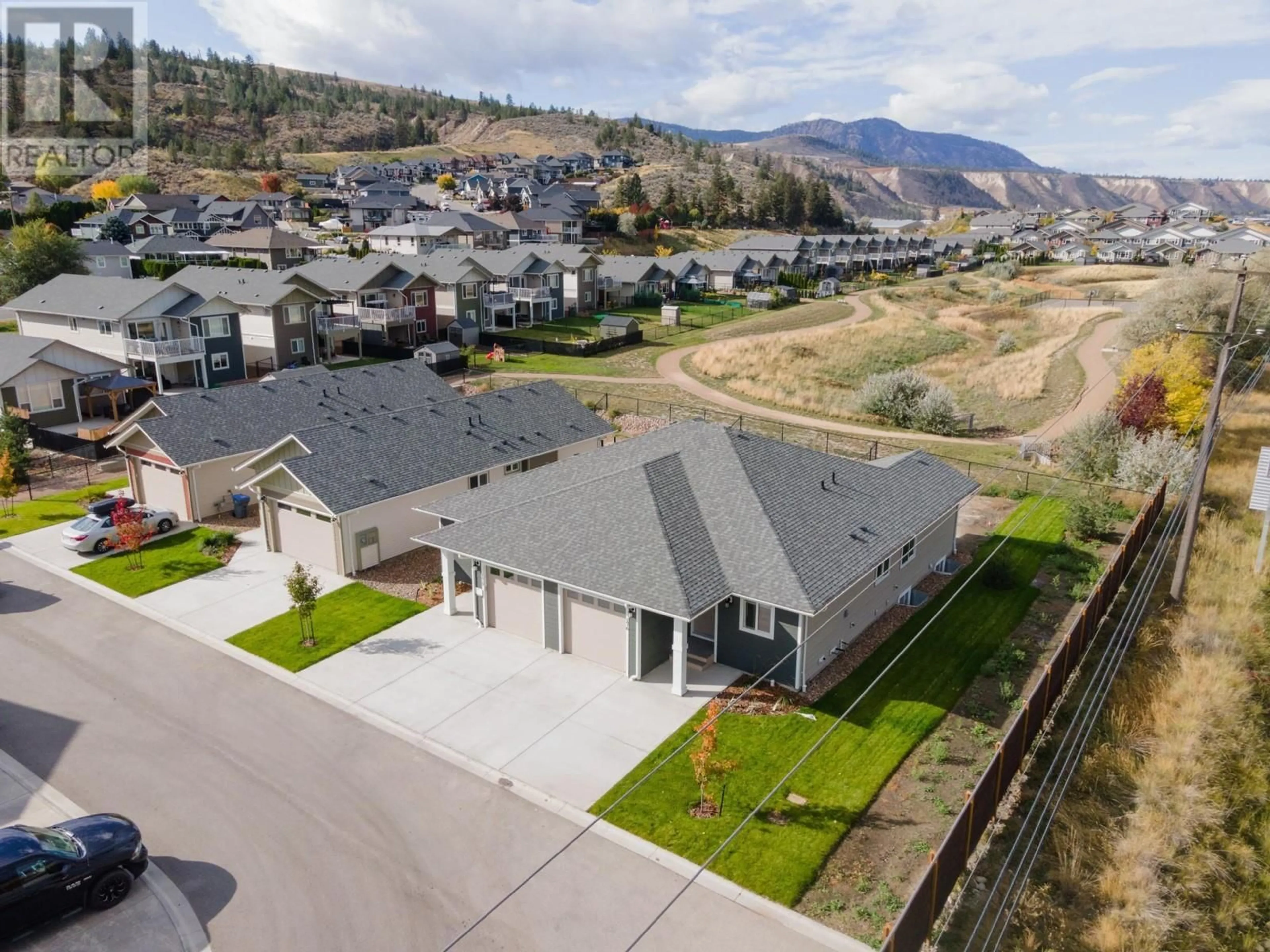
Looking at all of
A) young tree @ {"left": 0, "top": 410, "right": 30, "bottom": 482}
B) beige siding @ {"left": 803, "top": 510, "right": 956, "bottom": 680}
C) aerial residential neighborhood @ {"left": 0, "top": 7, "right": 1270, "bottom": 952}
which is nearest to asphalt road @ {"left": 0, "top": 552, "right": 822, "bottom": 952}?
aerial residential neighborhood @ {"left": 0, "top": 7, "right": 1270, "bottom": 952}

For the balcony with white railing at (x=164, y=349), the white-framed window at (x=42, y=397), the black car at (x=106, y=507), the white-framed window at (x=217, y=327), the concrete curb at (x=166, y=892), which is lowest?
the concrete curb at (x=166, y=892)

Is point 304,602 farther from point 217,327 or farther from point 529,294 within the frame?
point 529,294

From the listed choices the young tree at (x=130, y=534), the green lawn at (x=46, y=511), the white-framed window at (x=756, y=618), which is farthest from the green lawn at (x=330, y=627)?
the green lawn at (x=46, y=511)

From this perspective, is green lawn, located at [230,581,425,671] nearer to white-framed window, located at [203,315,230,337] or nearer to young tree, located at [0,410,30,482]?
young tree, located at [0,410,30,482]

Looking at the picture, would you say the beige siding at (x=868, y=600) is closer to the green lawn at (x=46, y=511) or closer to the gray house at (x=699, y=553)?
the gray house at (x=699, y=553)

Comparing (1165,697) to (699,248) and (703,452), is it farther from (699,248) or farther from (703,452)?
(699,248)

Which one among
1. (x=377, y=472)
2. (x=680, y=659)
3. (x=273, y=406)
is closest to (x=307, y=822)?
(x=680, y=659)
